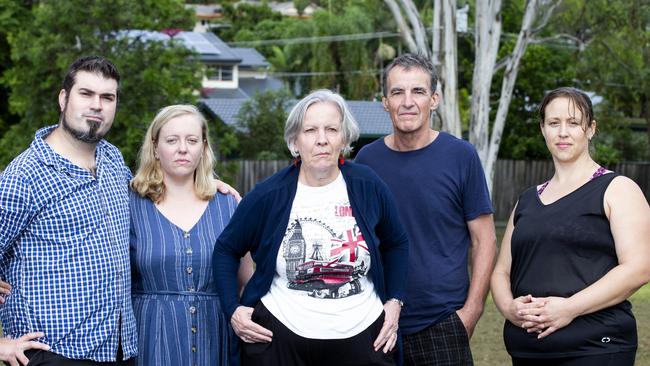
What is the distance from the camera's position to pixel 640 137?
115 feet

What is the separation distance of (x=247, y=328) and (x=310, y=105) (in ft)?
3.37

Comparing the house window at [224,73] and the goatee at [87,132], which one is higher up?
the house window at [224,73]

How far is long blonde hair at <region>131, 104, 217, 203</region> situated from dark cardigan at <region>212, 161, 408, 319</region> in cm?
50

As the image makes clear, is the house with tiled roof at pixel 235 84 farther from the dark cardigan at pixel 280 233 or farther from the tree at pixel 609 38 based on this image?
the dark cardigan at pixel 280 233

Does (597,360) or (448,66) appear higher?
(448,66)

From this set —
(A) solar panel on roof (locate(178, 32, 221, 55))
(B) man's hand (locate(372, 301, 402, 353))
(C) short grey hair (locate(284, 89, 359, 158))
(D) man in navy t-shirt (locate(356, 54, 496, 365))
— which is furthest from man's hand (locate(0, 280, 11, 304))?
(A) solar panel on roof (locate(178, 32, 221, 55))

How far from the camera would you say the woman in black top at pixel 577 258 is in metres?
4.01

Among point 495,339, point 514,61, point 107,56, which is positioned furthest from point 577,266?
point 107,56

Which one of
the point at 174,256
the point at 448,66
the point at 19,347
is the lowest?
the point at 19,347

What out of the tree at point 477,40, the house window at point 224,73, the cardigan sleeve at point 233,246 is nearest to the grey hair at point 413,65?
the cardigan sleeve at point 233,246

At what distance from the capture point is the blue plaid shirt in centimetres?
391

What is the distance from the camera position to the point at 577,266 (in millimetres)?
4074

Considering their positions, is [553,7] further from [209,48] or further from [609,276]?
[209,48]

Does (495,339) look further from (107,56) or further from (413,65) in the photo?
(107,56)
